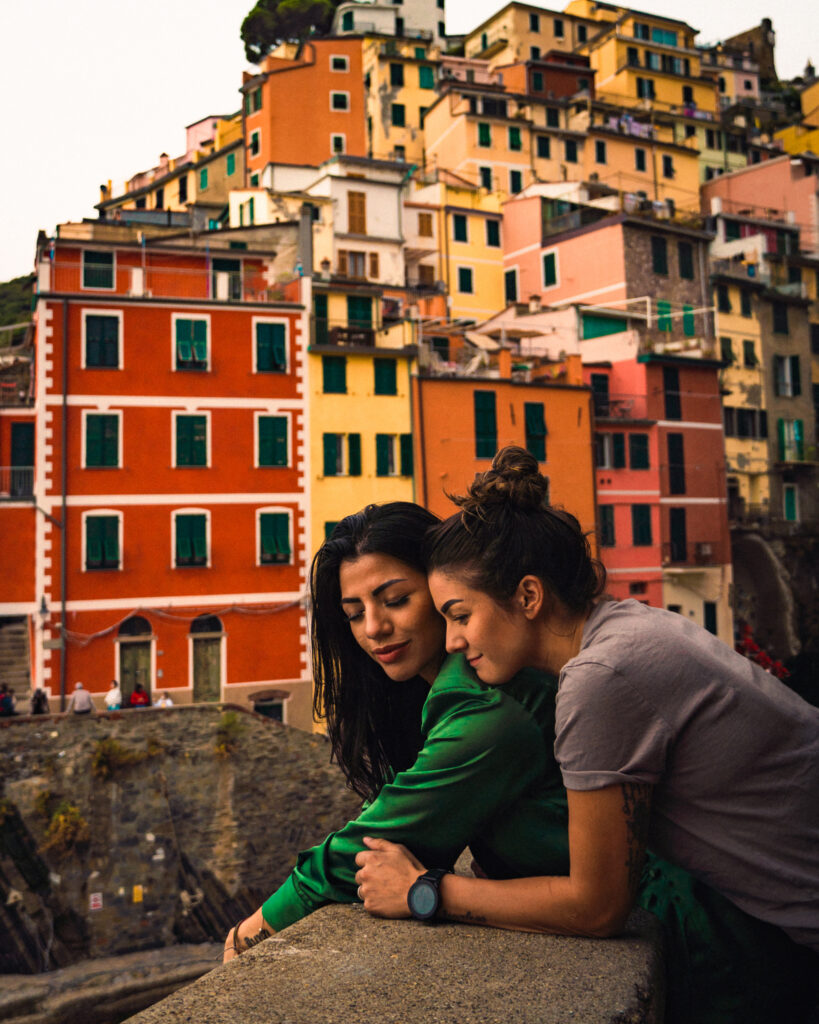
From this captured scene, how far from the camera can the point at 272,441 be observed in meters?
24.9

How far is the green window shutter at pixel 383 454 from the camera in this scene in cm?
2623

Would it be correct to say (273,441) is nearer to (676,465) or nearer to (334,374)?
(334,374)

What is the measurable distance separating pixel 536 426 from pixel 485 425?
1.69m

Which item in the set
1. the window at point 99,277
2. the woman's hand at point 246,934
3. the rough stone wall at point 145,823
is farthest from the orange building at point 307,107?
the woman's hand at point 246,934

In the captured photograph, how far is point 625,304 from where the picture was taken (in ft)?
112

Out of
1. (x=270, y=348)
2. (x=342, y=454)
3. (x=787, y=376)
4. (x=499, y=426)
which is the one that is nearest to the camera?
(x=270, y=348)

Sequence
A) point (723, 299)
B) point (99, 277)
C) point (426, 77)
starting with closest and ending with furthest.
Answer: point (99, 277) < point (723, 299) < point (426, 77)

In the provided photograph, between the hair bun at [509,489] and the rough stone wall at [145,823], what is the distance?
18.1 m

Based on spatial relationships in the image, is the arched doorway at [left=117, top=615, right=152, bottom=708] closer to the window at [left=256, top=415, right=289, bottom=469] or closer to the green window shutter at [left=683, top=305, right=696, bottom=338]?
the window at [left=256, top=415, right=289, bottom=469]

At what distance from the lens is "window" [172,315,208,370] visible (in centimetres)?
2419

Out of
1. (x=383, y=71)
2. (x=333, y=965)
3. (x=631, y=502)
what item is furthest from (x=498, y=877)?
(x=383, y=71)

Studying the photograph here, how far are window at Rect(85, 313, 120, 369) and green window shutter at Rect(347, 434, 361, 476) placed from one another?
6.18 meters

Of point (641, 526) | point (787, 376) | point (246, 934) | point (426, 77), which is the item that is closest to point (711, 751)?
point (246, 934)

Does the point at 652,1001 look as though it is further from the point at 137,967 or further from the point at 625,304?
the point at 625,304
